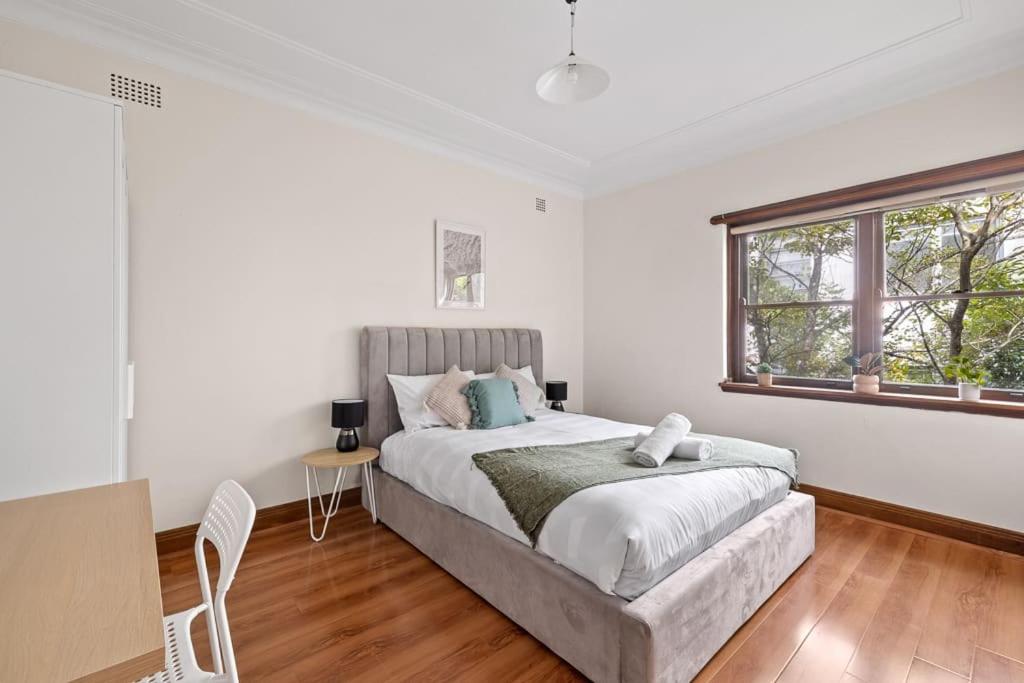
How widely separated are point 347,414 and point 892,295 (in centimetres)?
386

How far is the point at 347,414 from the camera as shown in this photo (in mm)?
2980

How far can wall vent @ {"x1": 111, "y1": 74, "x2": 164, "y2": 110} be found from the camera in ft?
8.05

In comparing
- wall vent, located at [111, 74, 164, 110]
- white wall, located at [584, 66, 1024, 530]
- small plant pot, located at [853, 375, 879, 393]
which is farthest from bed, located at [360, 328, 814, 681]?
wall vent, located at [111, 74, 164, 110]

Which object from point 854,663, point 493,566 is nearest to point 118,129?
point 493,566

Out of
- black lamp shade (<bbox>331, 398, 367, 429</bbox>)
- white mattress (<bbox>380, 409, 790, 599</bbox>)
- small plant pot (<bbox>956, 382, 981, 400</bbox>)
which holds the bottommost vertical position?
white mattress (<bbox>380, 409, 790, 599</bbox>)

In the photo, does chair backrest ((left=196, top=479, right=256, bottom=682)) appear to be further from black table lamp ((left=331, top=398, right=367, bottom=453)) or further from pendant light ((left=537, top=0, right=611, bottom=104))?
pendant light ((left=537, top=0, right=611, bottom=104))

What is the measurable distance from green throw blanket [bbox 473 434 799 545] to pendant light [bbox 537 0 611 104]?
1815mm

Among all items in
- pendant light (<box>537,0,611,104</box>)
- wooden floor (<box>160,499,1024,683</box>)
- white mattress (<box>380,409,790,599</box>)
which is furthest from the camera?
pendant light (<box>537,0,611,104</box>)

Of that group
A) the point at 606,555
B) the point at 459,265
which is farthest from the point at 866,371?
the point at 459,265

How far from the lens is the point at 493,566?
2057 mm

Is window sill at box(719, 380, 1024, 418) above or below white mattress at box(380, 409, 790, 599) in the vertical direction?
above

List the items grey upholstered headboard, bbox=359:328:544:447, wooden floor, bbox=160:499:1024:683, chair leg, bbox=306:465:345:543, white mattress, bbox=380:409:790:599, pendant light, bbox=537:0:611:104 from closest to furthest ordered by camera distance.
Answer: white mattress, bbox=380:409:790:599 → wooden floor, bbox=160:499:1024:683 → pendant light, bbox=537:0:611:104 → chair leg, bbox=306:465:345:543 → grey upholstered headboard, bbox=359:328:544:447

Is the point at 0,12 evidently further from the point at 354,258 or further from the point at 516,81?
the point at 516,81

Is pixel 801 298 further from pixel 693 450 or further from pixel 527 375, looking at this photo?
pixel 527 375
